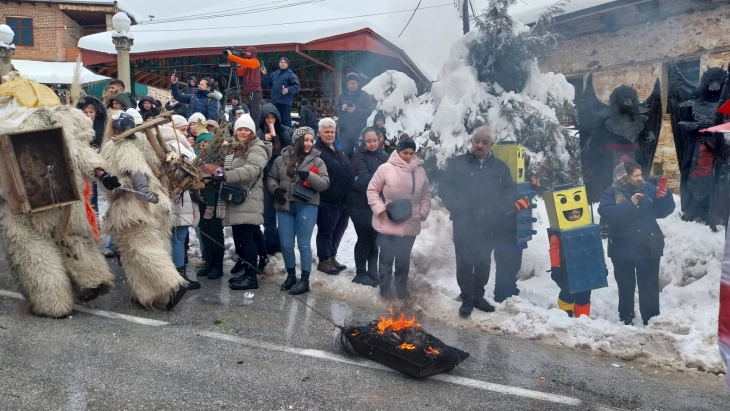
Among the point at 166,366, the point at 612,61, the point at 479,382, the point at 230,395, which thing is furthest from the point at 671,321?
the point at 612,61

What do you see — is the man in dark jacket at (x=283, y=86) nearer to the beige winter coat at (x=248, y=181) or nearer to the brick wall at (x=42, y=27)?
the beige winter coat at (x=248, y=181)

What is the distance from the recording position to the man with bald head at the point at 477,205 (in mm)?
6457

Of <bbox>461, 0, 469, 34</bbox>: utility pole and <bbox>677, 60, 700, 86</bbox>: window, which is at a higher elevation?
<bbox>461, 0, 469, 34</bbox>: utility pole

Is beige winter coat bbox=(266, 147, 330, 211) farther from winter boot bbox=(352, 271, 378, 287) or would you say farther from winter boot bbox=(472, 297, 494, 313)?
winter boot bbox=(472, 297, 494, 313)

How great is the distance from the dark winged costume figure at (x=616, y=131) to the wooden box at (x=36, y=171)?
7.24m

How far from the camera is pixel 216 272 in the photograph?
24.5 feet

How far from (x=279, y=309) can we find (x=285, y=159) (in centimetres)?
177

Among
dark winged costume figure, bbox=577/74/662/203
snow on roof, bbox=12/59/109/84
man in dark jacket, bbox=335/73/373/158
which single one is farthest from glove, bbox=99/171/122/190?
snow on roof, bbox=12/59/109/84

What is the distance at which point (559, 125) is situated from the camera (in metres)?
8.93

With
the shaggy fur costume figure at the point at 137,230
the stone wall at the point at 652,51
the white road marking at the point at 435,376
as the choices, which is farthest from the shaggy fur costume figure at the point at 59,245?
the stone wall at the point at 652,51

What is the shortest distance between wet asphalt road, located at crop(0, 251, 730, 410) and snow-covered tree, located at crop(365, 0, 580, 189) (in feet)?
13.0

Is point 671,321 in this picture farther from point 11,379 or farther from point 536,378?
point 11,379

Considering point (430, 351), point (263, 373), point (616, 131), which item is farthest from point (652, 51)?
point (263, 373)

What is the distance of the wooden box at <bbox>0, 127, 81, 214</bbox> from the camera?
5.27m
